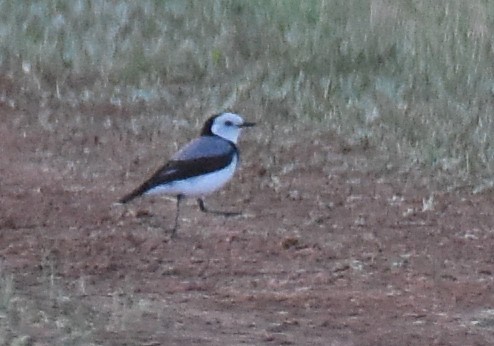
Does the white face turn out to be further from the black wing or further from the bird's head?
the black wing

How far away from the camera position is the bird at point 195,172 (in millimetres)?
6219

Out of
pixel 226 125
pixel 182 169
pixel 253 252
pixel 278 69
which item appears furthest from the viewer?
pixel 278 69

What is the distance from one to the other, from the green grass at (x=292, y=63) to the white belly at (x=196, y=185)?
1.68 meters

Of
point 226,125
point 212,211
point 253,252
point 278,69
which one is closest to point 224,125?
point 226,125

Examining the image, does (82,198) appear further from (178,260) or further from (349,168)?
(349,168)

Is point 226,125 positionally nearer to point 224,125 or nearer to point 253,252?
point 224,125

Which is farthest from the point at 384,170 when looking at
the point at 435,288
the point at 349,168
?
the point at 435,288

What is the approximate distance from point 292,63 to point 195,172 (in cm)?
355

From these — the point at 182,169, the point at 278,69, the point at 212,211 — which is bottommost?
the point at 212,211

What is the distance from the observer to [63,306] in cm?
514

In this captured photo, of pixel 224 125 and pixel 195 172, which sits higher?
pixel 224 125

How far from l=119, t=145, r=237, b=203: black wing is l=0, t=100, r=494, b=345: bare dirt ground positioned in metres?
0.27

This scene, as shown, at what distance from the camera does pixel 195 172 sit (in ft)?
20.7

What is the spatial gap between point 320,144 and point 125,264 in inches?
98.9
